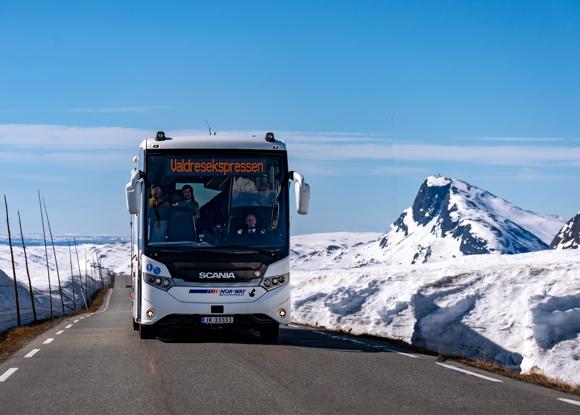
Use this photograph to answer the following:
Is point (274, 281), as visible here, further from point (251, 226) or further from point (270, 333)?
point (270, 333)

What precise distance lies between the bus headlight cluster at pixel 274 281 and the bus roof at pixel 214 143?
2.45 m

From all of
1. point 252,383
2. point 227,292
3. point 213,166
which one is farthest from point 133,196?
point 252,383

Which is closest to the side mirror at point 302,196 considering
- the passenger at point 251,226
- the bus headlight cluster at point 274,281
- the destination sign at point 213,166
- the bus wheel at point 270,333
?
the passenger at point 251,226

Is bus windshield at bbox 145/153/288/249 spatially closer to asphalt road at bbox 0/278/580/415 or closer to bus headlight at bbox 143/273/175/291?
bus headlight at bbox 143/273/175/291

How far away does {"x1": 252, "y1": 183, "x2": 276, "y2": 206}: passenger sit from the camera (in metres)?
12.8

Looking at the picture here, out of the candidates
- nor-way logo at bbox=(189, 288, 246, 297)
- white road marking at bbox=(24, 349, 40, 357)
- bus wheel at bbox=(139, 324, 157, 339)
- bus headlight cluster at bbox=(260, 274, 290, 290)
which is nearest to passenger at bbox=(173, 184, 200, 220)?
nor-way logo at bbox=(189, 288, 246, 297)

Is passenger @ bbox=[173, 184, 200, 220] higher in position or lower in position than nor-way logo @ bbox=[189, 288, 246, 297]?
higher

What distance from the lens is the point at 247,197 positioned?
1281 centimetres

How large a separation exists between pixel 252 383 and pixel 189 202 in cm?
486

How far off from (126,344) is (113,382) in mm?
4488

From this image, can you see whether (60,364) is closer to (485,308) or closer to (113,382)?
(113,382)

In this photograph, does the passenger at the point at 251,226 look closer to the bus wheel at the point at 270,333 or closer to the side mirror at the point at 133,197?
the side mirror at the point at 133,197

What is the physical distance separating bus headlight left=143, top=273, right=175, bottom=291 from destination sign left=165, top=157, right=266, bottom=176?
1953 mm

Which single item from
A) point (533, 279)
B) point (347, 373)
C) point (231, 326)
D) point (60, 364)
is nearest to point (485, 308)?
point (533, 279)
